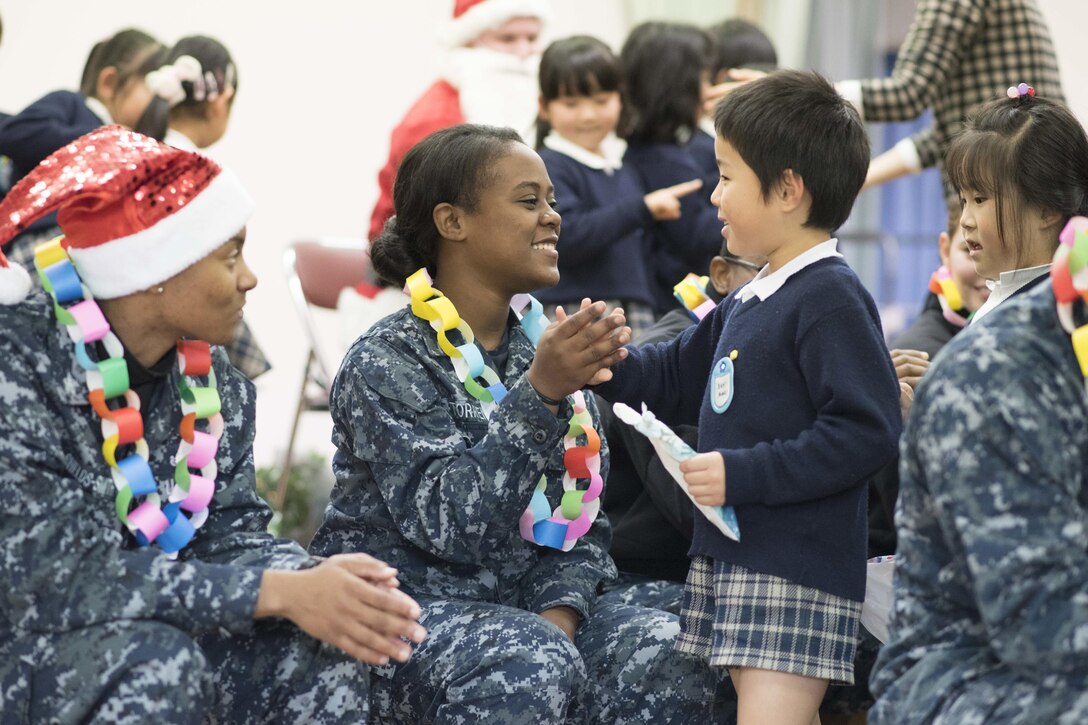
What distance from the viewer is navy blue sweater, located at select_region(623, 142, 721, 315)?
3.88 meters

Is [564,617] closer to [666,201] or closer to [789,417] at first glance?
[789,417]

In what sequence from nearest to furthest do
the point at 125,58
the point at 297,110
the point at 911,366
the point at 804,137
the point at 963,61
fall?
the point at 804,137
the point at 911,366
the point at 963,61
the point at 125,58
the point at 297,110

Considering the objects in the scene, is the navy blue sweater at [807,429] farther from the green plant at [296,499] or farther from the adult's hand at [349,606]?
the green plant at [296,499]

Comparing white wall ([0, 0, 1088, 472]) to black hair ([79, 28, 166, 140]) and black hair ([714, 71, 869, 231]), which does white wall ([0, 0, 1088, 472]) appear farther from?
black hair ([714, 71, 869, 231])

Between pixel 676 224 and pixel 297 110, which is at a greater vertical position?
pixel 676 224

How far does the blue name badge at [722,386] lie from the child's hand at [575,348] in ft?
0.55

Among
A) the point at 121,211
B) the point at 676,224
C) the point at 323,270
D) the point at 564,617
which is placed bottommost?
the point at 323,270

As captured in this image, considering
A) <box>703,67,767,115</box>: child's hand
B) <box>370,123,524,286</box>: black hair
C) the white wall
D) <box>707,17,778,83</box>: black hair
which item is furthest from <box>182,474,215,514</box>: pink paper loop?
the white wall

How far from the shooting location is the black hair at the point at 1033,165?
2.31 meters

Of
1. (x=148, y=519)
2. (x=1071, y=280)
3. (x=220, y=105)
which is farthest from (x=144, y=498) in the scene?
(x=220, y=105)

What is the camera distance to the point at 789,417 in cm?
209

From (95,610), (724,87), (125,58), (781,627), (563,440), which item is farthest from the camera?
(125,58)

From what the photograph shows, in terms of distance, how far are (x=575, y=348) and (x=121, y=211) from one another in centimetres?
70

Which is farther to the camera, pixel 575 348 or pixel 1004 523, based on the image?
pixel 575 348
